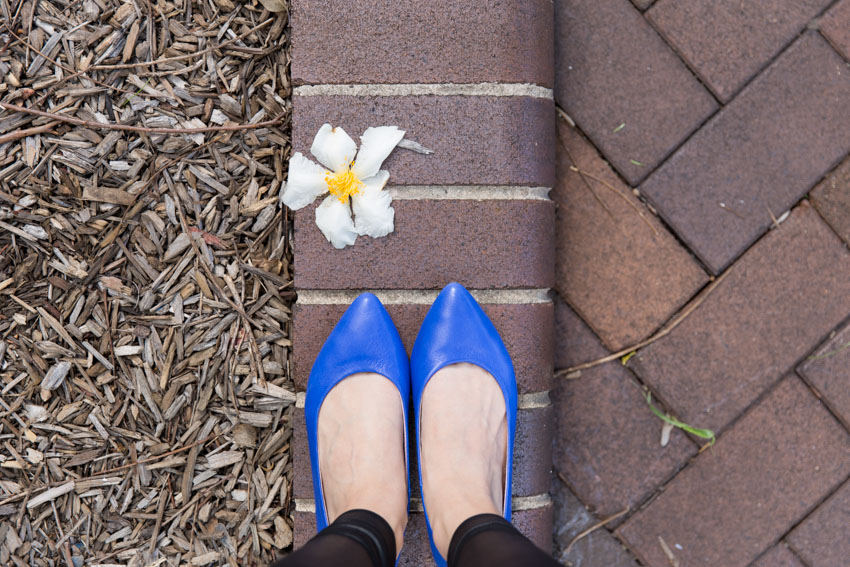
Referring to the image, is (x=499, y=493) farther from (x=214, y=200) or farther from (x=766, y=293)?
(x=214, y=200)

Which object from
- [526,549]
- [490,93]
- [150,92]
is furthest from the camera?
[150,92]

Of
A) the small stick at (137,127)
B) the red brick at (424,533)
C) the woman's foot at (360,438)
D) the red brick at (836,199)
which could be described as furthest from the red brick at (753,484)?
the small stick at (137,127)

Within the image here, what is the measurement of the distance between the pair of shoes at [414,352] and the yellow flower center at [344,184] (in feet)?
0.63

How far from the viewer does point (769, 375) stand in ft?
4.34

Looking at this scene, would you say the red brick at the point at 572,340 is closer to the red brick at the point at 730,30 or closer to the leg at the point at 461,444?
the leg at the point at 461,444

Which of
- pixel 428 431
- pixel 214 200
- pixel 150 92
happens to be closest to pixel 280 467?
pixel 428 431

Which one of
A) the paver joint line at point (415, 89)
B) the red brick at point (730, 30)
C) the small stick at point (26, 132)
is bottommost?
the small stick at point (26, 132)

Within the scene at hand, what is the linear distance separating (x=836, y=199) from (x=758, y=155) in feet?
0.64

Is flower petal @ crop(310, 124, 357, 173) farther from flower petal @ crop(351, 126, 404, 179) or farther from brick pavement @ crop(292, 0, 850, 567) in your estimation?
brick pavement @ crop(292, 0, 850, 567)

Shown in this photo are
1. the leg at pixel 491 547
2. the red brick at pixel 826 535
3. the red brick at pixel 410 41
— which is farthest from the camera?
the red brick at pixel 826 535

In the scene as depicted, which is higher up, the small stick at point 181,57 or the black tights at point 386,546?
the small stick at point 181,57

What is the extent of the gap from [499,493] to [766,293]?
2.33ft

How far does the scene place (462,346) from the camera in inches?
47.5

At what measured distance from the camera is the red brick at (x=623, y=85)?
129 cm
